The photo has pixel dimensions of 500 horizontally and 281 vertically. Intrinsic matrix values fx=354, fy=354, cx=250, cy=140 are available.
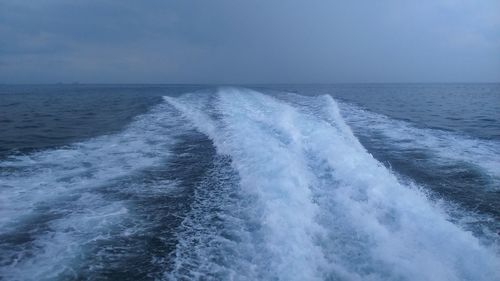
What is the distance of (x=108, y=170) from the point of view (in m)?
8.41

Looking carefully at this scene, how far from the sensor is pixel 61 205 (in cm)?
616

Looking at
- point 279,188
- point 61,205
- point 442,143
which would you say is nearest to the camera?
point 61,205

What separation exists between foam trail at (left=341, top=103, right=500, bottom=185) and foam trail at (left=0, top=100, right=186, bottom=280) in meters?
7.80

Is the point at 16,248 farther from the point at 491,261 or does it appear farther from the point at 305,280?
the point at 491,261

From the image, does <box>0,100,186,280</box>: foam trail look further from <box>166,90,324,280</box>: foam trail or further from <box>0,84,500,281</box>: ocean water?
<box>166,90,324,280</box>: foam trail

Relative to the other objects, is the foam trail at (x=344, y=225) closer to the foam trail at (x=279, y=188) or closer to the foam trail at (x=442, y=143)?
the foam trail at (x=279, y=188)

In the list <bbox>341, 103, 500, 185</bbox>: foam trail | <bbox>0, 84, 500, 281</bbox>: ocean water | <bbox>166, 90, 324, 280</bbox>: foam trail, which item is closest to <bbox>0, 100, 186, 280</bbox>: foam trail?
<bbox>0, 84, 500, 281</bbox>: ocean water

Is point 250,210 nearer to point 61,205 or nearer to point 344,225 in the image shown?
point 344,225

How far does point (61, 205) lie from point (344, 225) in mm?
4770

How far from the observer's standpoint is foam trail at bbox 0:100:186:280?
14.5 ft

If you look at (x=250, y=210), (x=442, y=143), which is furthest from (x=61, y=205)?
(x=442, y=143)

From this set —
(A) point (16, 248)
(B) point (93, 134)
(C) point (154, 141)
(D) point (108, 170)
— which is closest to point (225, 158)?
(D) point (108, 170)

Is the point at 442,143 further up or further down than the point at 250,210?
further up

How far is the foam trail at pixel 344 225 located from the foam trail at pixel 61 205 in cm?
217
